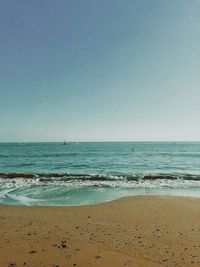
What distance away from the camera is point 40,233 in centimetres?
834

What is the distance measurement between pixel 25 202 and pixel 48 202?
1.06 m

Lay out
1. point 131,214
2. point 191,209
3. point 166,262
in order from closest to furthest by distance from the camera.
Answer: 1. point 166,262
2. point 131,214
3. point 191,209

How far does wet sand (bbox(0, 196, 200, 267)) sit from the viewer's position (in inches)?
259

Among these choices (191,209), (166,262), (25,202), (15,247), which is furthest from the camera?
(25,202)

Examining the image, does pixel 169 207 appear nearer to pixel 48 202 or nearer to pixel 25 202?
pixel 48 202

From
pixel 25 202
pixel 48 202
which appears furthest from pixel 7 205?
pixel 48 202

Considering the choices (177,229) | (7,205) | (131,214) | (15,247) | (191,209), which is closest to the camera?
(15,247)

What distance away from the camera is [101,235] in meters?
8.20

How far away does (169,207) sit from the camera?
12078 mm

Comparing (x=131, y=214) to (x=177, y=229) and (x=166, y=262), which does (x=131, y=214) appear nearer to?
(x=177, y=229)

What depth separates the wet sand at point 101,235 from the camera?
6566mm

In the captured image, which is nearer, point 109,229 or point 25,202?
point 109,229

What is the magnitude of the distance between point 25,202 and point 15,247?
636 cm

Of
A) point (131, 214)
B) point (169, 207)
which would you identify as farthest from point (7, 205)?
point (169, 207)
